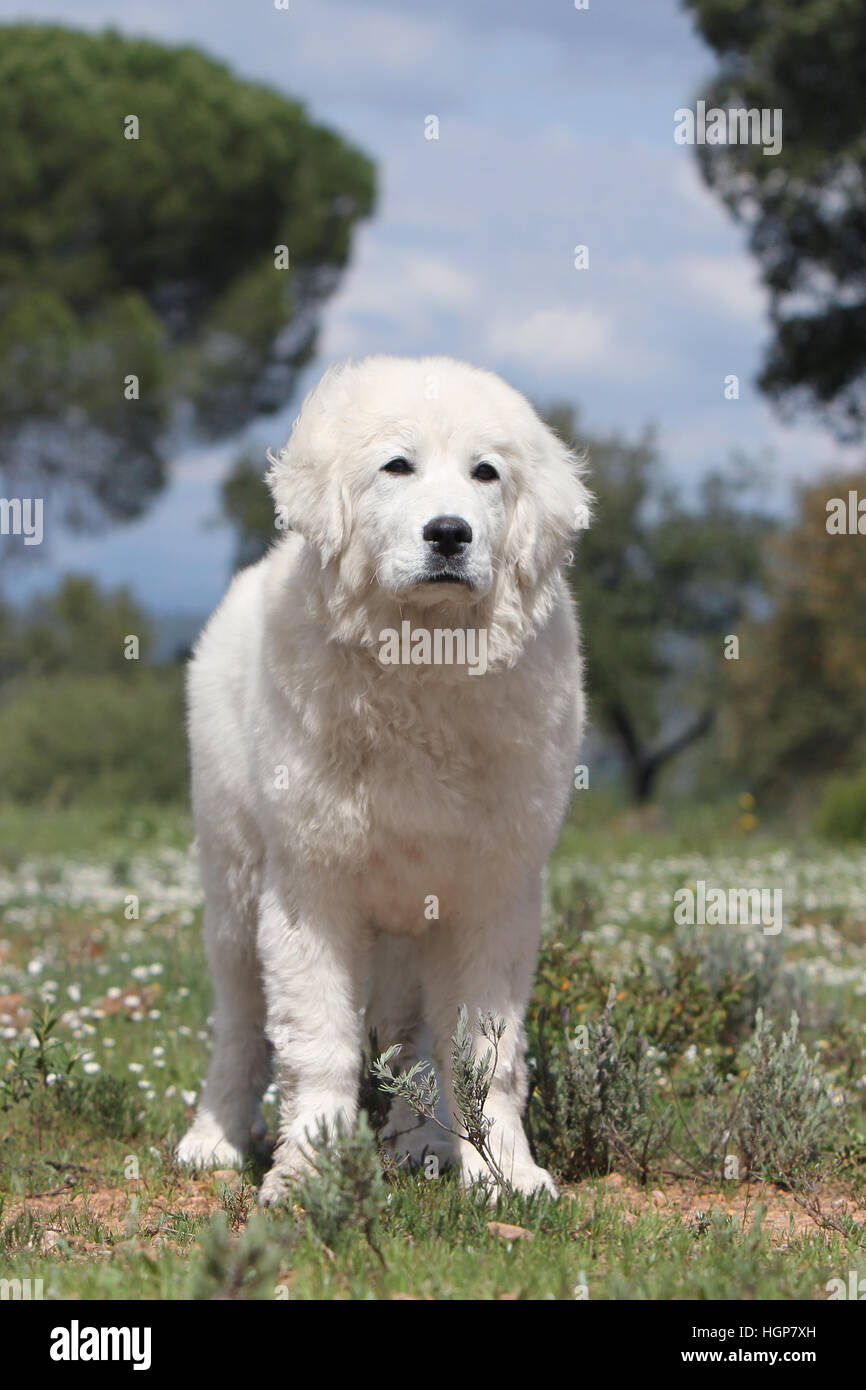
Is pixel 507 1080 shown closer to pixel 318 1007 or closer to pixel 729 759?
pixel 318 1007

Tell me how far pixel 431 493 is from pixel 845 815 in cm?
1171

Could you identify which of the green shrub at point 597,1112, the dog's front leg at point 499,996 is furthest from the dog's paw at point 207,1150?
the green shrub at point 597,1112

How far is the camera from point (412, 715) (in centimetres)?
396

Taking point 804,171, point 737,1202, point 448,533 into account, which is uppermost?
point 804,171

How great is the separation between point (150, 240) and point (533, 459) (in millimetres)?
23831

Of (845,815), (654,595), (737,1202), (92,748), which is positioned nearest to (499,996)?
(737,1202)

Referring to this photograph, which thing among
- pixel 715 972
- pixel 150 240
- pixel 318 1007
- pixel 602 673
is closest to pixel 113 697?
pixel 150 240

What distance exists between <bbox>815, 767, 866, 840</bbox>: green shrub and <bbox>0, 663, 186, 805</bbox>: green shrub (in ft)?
28.3

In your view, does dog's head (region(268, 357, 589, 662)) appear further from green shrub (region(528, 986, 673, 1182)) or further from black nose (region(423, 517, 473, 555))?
green shrub (region(528, 986, 673, 1182))

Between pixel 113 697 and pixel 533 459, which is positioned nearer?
pixel 533 459

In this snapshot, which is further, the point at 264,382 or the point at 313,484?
the point at 264,382

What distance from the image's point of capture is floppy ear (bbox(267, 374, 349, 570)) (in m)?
3.99

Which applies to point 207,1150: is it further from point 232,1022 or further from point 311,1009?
point 311,1009
